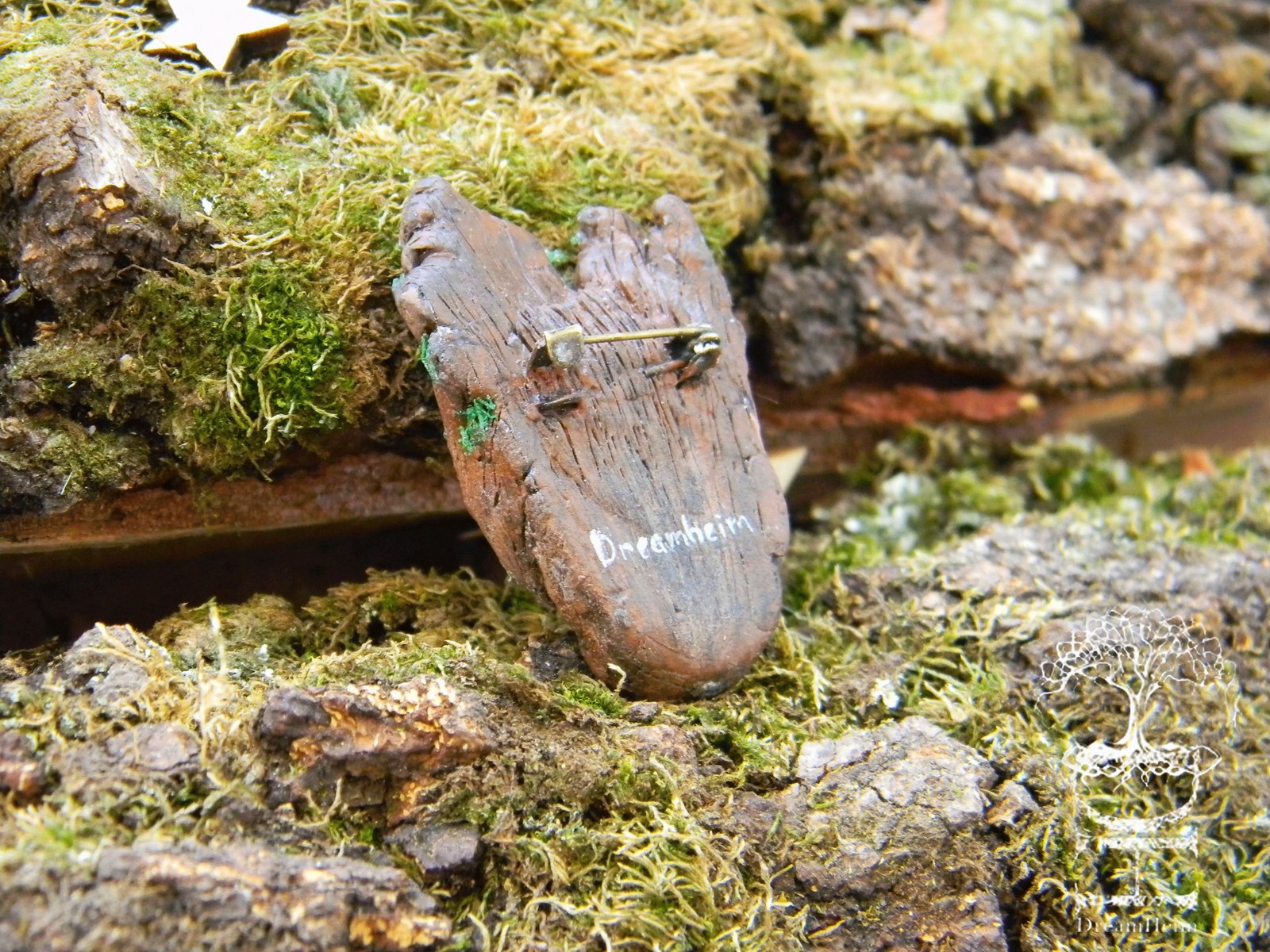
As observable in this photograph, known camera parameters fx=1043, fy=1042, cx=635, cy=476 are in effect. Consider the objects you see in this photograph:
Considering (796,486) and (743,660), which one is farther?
(796,486)

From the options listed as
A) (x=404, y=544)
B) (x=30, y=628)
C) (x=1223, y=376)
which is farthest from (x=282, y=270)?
(x=1223, y=376)

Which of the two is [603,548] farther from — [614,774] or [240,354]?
[240,354]

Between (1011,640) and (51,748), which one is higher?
(51,748)

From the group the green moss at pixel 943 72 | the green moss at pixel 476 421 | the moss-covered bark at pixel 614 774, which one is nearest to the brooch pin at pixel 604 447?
the green moss at pixel 476 421

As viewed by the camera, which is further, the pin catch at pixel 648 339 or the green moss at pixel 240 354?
the green moss at pixel 240 354

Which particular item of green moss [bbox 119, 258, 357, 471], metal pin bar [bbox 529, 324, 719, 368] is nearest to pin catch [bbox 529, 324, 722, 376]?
metal pin bar [bbox 529, 324, 719, 368]

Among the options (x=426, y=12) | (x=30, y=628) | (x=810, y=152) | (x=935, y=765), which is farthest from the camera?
(x=810, y=152)

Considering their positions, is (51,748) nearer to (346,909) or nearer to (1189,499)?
(346,909)

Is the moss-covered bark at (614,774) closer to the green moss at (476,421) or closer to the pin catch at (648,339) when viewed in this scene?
the green moss at (476,421)
